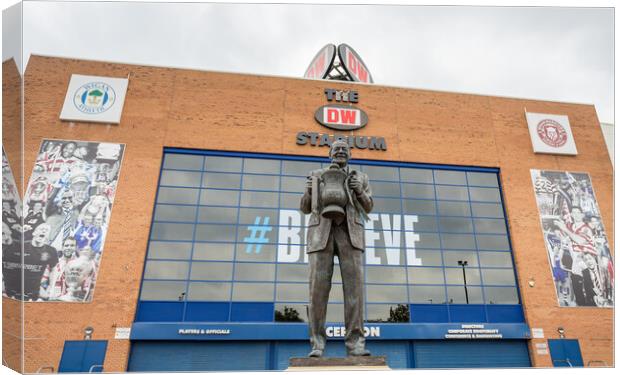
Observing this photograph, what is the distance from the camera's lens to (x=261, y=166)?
1997 centimetres

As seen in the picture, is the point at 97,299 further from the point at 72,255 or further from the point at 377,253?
the point at 377,253

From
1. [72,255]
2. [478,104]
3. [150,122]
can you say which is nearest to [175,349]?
[72,255]

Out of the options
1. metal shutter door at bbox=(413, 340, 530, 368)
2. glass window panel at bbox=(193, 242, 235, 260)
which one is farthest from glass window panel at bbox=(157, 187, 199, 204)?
metal shutter door at bbox=(413, 340, 530, 368)

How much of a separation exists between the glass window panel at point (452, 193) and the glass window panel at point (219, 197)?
10283mm

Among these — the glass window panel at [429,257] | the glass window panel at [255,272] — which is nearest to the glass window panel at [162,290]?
the glass window panel at [255,272]

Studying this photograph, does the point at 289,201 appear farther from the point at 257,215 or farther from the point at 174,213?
the point at 174,213

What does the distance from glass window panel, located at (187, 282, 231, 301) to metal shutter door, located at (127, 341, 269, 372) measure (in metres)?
1.74

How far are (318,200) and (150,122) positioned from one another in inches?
637

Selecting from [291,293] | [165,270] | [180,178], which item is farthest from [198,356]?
[180,178]

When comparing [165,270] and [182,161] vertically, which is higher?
[182,161]

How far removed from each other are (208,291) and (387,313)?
779cm

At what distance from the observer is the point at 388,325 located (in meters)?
17.0

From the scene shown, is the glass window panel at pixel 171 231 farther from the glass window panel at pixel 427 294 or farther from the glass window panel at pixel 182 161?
the glass window panel at pixel 427 294

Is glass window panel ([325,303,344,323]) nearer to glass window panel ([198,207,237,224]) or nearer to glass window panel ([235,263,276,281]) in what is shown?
glass window panel ([235,263,276,281])
